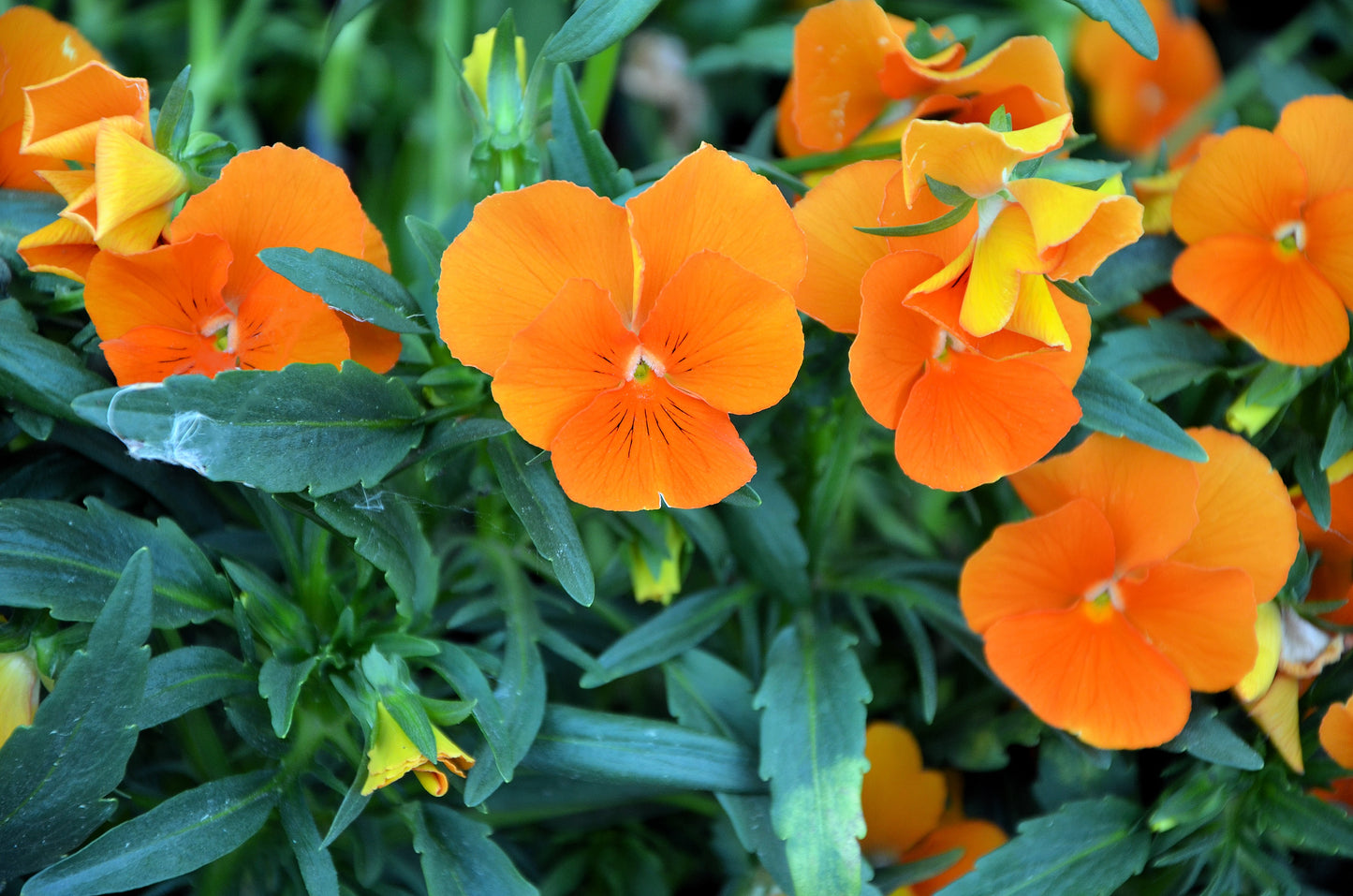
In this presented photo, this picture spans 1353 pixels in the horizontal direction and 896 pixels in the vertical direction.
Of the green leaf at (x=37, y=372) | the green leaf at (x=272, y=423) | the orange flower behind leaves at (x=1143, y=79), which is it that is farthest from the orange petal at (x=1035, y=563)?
the orange flower behind leaves at (x=1143, y=79)

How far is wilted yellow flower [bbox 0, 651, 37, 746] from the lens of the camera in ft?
2.48

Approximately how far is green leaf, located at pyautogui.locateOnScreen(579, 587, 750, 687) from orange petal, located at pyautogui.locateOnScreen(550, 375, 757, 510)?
26 cm

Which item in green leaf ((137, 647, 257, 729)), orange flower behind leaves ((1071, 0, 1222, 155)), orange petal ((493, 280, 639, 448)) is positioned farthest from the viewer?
orange flower behind leaves ((1071, 0, 1222, 155))

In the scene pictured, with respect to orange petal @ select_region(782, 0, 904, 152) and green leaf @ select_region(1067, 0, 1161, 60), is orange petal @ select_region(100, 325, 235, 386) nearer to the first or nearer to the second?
orange petal @ select_region(782, 0, 904, 152)

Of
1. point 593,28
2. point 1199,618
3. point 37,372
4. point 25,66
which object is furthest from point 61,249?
point 1199,618

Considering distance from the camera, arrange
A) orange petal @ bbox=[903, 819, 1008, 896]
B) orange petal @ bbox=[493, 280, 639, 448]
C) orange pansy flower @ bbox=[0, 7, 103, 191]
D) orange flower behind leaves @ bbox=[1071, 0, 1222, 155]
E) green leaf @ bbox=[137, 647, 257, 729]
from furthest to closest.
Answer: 1. orange flower behind leaves @ bbox=[1071, 0, 1222, 155]
2. orange petal @ bbox=[903, 819, 1008, 896]
3. orange pansy flower @ bbox=[0, 7, 103, 191]
4. green leaf @ bbox=[137, 647, 257, 729]
5. orange petal @ bbox=[493, 280, 639, 448]

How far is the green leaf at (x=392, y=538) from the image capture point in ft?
2.43

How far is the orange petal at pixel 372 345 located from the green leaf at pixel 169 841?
1.07 feet

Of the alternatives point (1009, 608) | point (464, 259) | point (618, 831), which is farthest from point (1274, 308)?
point (618, 831)

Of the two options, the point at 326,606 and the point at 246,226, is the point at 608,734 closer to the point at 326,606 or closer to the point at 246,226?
the point at 326,606

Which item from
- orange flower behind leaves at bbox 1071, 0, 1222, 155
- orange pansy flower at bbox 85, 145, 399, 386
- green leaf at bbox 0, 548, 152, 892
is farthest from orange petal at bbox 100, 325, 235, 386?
orange flower behind leaves at bbox 1071, 0, 1222, 155

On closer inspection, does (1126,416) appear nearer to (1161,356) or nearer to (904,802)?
(1161,356)

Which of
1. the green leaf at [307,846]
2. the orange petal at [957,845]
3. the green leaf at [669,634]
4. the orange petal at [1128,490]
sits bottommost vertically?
the orange petal at [957,845]

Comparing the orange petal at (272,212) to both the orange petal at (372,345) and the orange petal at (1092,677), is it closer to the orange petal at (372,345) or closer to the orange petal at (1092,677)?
the orange petal at (372,345)
